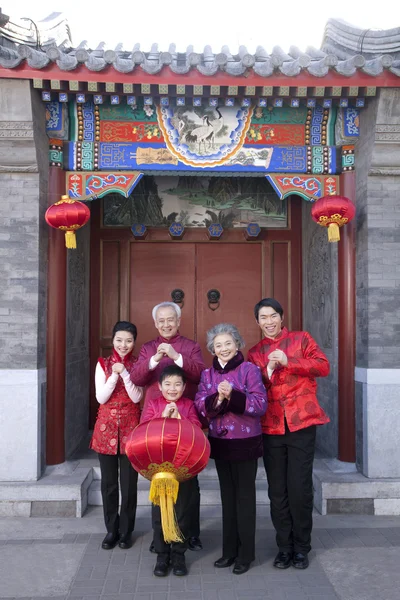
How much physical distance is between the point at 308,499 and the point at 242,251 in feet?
11.8

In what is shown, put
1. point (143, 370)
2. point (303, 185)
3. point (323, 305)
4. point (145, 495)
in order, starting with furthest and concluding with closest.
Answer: point (323, 305), point (303, 185), point (145, 495), point (143, 370)

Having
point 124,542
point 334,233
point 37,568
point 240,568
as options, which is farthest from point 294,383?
point 37,568

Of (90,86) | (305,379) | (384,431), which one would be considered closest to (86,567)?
(305,379)

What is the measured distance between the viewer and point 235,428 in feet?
10.6

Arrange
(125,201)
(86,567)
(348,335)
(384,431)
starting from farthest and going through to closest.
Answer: (125,201) < (348,335) < (384,431) < (86,567)

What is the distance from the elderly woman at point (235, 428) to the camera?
3.20 m

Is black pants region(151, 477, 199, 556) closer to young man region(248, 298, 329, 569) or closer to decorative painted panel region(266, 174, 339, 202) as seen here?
young man region(248, 298, 329, 569)

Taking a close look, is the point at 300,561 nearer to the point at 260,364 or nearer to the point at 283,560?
the point at 283,560

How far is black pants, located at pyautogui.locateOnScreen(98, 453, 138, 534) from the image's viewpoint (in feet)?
12.2

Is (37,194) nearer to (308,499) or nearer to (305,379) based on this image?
(305,379)

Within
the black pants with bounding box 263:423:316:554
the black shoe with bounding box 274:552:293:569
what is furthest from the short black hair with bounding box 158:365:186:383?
the black shoe with bounding box 274:552:293:569

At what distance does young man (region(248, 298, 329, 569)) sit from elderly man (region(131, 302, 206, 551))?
1.59 ft

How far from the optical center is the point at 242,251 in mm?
6520

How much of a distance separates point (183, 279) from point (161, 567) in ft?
12.1
